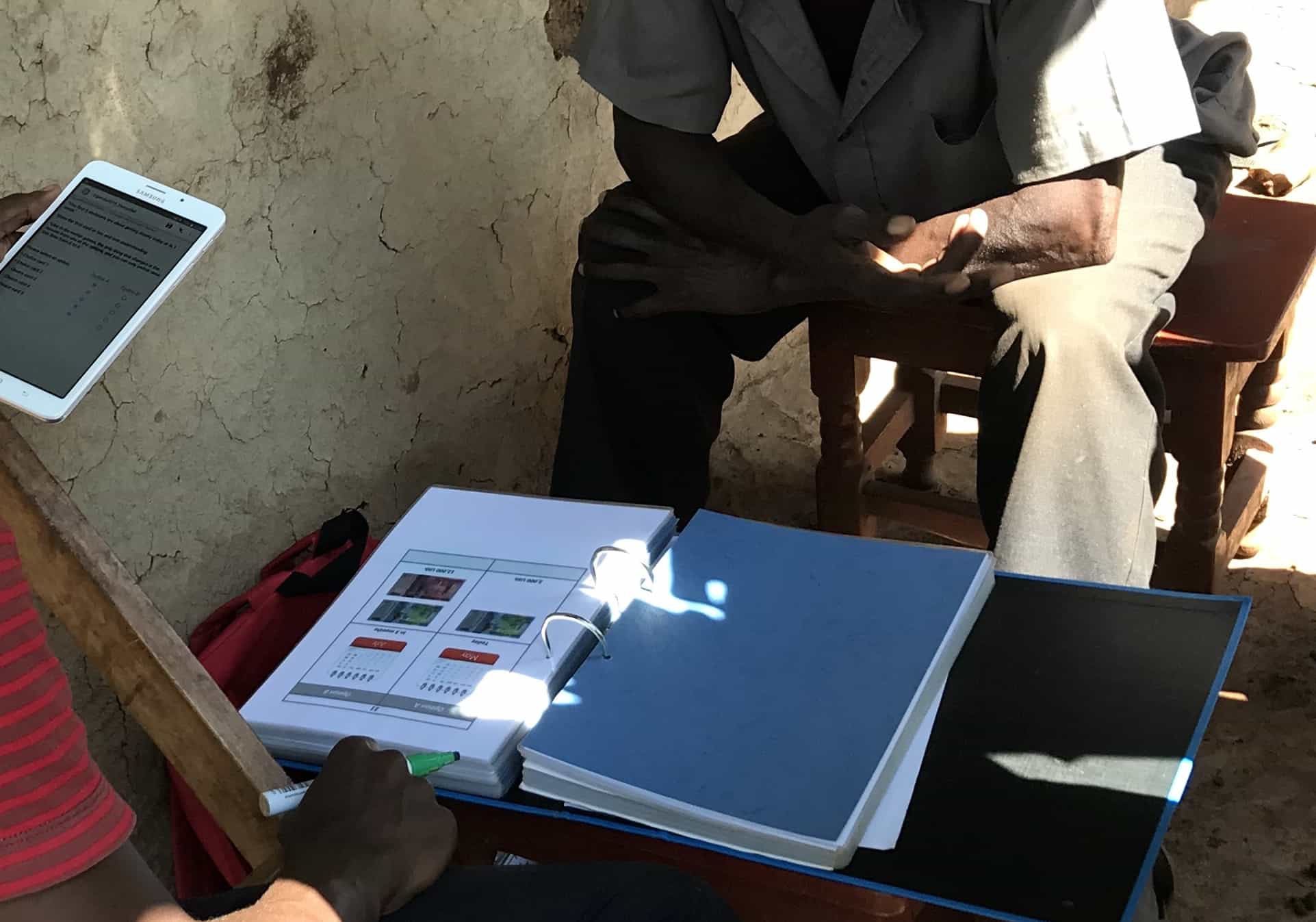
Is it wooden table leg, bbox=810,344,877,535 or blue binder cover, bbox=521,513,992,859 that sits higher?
blue binder cover, bbox=521,513,992,859

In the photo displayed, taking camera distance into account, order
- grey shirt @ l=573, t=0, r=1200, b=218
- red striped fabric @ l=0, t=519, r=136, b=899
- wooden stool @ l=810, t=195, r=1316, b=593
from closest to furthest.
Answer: red striped fabric @ l=0, t=519, r=136, b=899 < grey shirt @ l=573, t=0, r=1200, b=218 < wooden stool @ l=810, t=195, r=1316, b=593

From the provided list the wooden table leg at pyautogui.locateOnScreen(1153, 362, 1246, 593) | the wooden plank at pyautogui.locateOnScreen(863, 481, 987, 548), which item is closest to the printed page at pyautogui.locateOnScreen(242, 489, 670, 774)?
the wooden table leg at pyautogui.locateOnScreen(1153, 362, 1246, 593)

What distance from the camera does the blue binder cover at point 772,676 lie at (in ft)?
3.19

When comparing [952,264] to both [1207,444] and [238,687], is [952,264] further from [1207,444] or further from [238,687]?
[238,687]

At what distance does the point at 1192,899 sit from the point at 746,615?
2.79 ft

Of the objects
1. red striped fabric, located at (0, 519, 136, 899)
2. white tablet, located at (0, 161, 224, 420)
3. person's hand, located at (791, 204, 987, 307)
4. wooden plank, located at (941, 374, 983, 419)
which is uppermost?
white tablet, located at (0, 161, 224, 420)

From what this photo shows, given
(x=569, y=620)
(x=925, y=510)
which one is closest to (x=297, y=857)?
(x=569, y=620)

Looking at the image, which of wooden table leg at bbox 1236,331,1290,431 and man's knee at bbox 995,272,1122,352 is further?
wooden table leg at bbox 1236,331,1290,431

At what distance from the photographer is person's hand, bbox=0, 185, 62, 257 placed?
1.19 metres

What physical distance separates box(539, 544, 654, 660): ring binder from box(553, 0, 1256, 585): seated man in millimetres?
464

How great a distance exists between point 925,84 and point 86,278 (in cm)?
103

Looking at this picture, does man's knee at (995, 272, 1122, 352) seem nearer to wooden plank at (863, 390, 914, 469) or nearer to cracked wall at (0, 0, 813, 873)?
wooden plank at (863, 390, 914, 469)

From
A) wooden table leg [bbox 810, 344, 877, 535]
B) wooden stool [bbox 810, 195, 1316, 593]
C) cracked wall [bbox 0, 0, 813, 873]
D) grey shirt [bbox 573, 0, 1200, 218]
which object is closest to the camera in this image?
cracked wall [bbox 0, 0, 813, 873]

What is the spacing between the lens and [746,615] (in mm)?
1151
